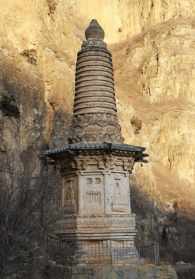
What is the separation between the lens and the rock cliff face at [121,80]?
27609 mm

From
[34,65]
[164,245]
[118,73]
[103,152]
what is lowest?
[164,245]

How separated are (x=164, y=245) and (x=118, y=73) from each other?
970 inches

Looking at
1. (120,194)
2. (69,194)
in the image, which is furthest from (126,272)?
(69,194)

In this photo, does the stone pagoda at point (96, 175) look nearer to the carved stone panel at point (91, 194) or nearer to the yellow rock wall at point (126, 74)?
the carved stone panel at point (91, 194)

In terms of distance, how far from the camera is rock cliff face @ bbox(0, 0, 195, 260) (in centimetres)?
2761

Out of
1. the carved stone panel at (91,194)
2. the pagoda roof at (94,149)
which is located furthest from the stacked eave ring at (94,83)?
the carved stone panel at (91,194)

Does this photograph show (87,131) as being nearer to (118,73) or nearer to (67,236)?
(67,236)

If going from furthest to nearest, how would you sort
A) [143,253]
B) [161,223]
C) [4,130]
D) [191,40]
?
[191,40] → [161,223] → [4,130] → [143,253]

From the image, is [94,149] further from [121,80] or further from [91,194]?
[121,80]

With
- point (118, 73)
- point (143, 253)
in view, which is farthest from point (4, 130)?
point (118, 73)

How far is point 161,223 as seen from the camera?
113 feet

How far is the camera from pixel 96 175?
1290cm

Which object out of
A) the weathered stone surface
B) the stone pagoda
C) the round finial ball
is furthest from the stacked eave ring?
the weathered stone surface

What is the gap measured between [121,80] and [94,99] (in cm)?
3846
